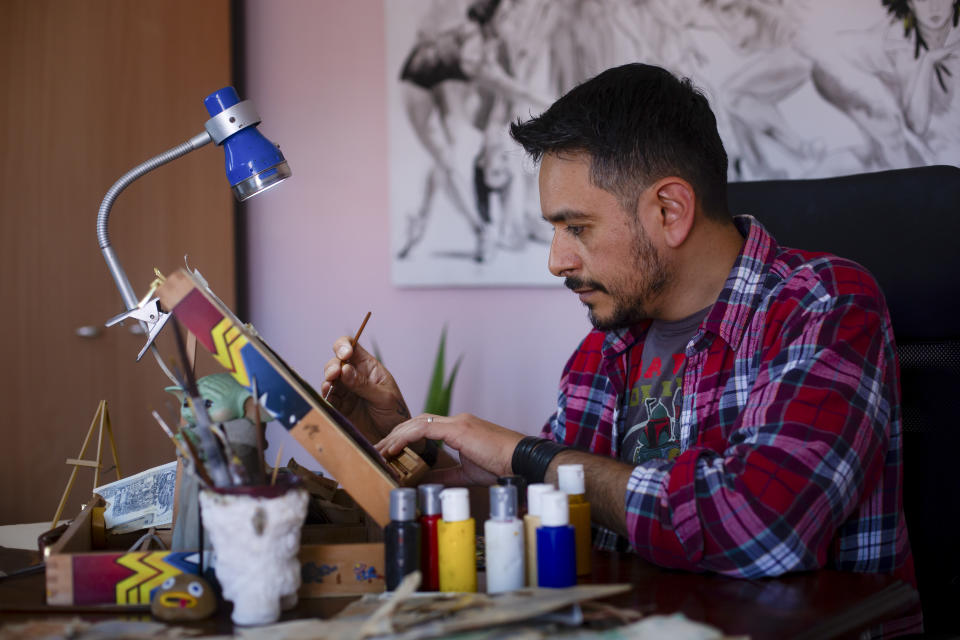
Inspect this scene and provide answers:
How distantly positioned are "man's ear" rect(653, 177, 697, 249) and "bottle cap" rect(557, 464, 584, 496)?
0.55 metres

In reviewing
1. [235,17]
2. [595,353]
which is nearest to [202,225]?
[235,17]

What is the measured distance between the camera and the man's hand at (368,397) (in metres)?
1.51

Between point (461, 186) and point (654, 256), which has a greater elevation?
point (461, 186)

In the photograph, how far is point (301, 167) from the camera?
2.98m

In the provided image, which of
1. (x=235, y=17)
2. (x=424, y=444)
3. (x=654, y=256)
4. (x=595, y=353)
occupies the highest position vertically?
(x=235, y=17)

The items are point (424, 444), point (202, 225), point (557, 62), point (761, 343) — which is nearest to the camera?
point (761, 343)

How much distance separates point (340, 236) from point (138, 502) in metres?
1.85

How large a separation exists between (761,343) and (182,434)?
79 centimetres

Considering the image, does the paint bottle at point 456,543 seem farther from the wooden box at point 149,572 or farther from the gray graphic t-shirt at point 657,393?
the gray graphic t-shirt at point 657,393

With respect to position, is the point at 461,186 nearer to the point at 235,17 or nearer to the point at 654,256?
the point at 235,17

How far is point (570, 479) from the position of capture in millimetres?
970

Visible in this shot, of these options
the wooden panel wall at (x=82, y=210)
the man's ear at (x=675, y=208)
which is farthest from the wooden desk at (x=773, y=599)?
the wooden panel wall at (x=82, y=210)

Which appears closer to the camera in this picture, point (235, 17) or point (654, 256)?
point (654, 256)

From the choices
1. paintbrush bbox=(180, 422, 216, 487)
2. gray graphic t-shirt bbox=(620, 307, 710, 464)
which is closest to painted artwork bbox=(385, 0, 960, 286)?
gray graphic t-shirt bbox=(620, 307, 710, 464)
